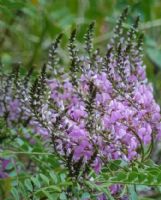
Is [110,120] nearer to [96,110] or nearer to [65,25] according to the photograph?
[96,110]

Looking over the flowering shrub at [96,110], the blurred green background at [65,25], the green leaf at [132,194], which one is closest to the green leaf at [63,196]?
the flowering shrub at [96,110]

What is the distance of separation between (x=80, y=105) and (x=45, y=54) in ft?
5.42

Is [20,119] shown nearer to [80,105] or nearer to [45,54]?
[80,105]

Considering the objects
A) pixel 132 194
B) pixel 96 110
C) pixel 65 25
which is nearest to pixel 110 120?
pixel 96 110

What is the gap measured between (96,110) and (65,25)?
1.50m

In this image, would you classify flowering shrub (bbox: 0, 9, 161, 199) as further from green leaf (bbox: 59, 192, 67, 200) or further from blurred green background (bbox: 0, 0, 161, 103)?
blurred green background (bbox: 0, 0, 161, 103)

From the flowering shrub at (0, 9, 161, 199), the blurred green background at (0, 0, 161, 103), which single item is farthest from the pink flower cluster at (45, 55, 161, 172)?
the blurred green background at (0, 0, 161, 103)

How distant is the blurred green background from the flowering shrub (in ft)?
3.03

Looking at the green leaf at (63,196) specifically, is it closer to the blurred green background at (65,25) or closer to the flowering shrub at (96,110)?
the flowering shrub at (96,110)

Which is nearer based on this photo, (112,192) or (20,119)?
(112,192)

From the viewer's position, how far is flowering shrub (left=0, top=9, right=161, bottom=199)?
47.1 inches

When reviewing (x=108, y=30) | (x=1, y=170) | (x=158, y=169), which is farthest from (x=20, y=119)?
(x=108, y=30)

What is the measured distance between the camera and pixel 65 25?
2.71 meters

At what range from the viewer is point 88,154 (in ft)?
4.16
